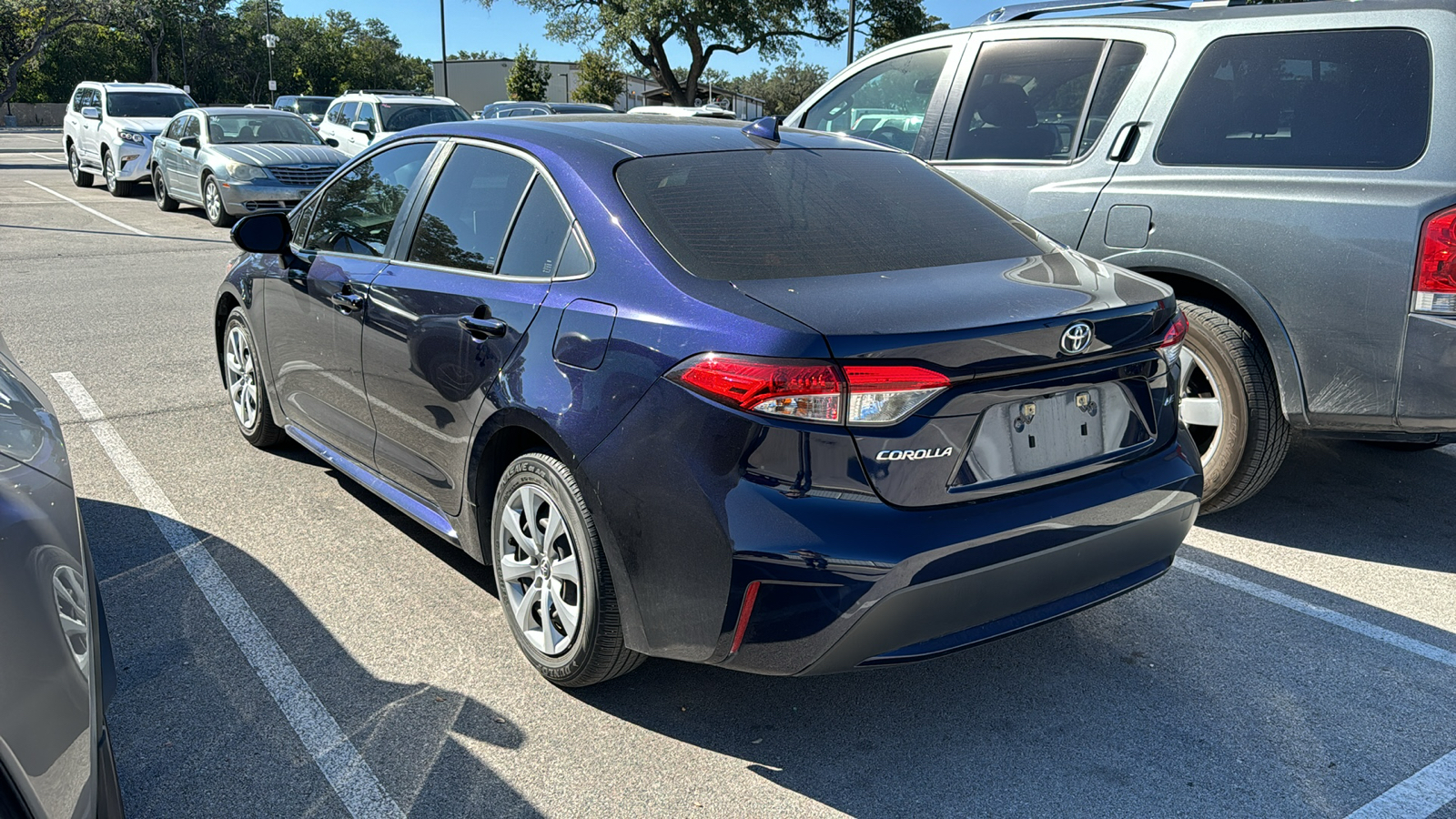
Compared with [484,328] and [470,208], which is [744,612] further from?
[470,208]

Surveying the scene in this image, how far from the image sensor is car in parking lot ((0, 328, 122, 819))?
5.41ft

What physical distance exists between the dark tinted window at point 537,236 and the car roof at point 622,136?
0.48ft

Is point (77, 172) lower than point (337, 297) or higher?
higher

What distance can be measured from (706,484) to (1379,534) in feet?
10.9

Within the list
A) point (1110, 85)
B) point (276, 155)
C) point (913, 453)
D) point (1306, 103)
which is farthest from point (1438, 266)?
point (276, 155)

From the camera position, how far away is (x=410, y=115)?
1917 cm

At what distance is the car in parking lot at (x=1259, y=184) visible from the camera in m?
3.82

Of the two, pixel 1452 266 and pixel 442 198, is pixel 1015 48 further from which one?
pixel 442 198

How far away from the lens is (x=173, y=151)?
621 inches

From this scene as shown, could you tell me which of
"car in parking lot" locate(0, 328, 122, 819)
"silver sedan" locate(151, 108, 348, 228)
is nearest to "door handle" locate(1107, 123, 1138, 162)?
"car in parking lot" locate(0, 328, 122, 819)

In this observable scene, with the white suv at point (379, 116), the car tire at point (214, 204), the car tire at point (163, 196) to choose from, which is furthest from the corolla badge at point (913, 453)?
the white suv at point (379, 116)

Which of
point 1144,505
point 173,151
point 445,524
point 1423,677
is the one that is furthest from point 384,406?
point 173,151

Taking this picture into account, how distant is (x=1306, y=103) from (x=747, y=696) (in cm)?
310

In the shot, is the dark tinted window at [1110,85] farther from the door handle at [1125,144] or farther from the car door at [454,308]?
the car door at [454,308]
